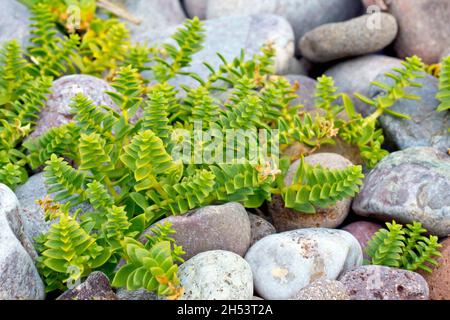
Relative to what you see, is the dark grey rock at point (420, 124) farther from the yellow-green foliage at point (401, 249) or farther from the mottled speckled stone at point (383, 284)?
the mottled speckled stone at point (383, 284)

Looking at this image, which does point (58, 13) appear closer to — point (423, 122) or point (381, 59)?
point (381, 59)

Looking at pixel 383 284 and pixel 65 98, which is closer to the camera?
pixel 383 284

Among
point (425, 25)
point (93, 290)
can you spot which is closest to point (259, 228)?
point (93, 290)

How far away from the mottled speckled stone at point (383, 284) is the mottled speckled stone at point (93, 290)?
1.03 meters

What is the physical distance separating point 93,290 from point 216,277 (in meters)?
0.51

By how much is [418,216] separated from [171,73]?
5.74 ft

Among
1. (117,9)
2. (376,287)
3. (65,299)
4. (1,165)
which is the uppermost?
(117,9)

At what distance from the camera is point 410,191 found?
3275 mm

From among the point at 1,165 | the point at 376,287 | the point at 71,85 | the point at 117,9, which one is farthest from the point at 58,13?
the point at 376,287

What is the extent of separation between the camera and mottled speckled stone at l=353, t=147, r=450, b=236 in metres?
3.21

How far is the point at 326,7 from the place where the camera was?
16.8ft

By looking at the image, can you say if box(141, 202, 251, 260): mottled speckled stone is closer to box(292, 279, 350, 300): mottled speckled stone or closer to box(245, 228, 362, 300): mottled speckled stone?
box(245, 228, 362, 300): mottled speckled stone

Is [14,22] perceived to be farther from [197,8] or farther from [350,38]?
[350,38]
